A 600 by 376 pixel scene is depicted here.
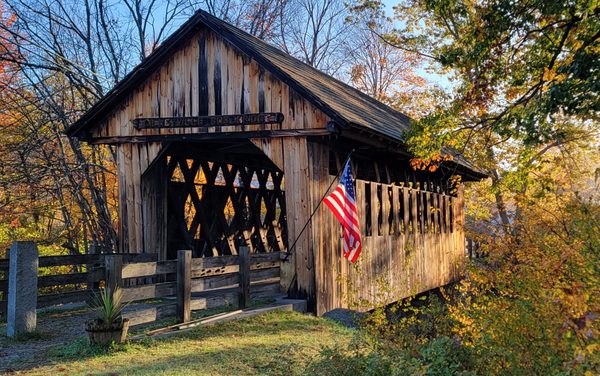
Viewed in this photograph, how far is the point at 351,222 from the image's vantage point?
1038cm

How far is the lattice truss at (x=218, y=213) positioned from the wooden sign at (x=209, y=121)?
1381 millimetres

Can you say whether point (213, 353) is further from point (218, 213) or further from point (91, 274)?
point (218, 213)

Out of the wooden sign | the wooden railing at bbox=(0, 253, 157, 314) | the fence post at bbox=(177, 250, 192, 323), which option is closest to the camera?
the fence post at bbox=(177, 250, 192, 323)

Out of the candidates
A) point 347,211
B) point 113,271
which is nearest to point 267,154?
point 347,211

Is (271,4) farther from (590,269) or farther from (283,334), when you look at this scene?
(590,269)

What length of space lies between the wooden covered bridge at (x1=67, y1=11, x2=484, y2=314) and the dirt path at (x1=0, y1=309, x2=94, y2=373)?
2.15 meters

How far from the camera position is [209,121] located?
11.3 metres

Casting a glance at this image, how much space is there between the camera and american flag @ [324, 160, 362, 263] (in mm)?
10140

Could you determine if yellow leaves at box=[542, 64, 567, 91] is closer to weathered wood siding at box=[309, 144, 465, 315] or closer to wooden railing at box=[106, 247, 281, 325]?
weathered wood siding at box=[309, 144, 465, 315]

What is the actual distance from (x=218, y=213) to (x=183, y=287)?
587 cm

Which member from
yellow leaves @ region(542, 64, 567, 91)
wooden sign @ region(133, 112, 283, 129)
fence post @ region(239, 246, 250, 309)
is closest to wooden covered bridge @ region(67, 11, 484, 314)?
wooden sign @ region(133, 112, 283, 129)

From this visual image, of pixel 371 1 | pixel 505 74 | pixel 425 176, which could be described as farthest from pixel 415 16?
pixel 505 74

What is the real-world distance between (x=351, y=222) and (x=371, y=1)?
40.2 feet

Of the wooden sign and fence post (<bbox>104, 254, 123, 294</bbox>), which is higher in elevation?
the wooden sign
